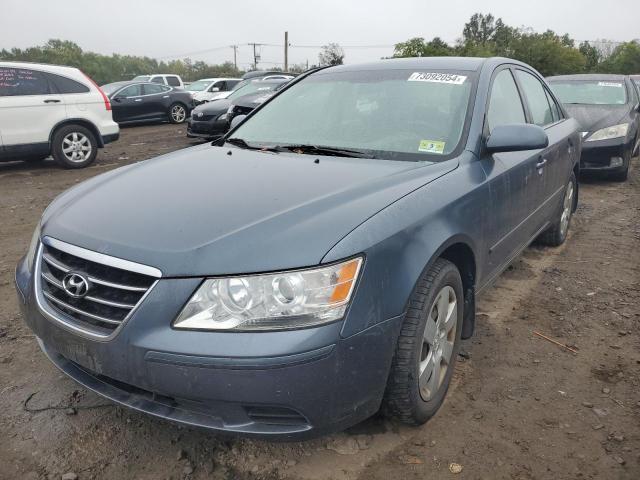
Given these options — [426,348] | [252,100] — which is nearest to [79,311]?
[426,348]

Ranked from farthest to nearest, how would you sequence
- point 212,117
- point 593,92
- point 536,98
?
point 212,117 → point 593,92 → point 536,98

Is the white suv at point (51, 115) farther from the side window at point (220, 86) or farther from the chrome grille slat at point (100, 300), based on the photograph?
the side window at point (220, 86)

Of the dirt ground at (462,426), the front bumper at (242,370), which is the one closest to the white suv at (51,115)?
the dirt ground at (462,426)

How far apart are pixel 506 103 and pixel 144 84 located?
45.8 ft

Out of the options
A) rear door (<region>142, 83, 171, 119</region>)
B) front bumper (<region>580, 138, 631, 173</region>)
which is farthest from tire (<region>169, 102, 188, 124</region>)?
front bumper (<region>580, 138, 631, 173</region>)

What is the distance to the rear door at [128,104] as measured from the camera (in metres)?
14.9

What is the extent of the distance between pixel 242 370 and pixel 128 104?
14943 mm

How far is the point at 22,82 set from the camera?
8.05 metres

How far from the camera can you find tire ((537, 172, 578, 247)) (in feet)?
15.2

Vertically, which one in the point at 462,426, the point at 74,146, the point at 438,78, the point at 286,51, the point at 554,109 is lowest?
the point at 462,426

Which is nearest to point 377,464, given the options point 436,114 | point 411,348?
point 411,348

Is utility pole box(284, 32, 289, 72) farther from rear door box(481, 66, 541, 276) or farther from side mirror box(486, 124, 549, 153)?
side mirror box(486, 124, 549, 153)

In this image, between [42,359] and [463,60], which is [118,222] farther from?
[463,60]

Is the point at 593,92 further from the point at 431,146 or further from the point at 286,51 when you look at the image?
the point at 286,51
